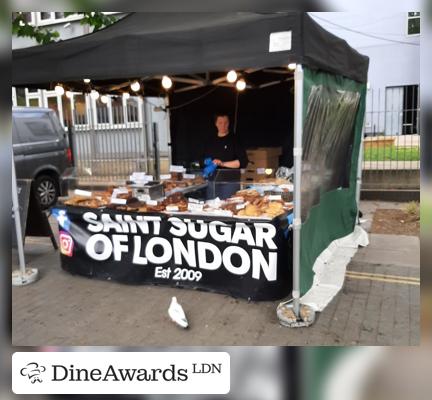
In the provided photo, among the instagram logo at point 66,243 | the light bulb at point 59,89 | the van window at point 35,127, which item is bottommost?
the instagram logo at point 66,243

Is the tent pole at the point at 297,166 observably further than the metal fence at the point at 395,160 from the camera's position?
No

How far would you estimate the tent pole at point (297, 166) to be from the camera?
11.9 ft

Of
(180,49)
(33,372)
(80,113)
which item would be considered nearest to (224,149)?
(180,49)

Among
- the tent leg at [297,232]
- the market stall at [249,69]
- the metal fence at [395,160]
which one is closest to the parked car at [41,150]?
the market stall at [249,69]

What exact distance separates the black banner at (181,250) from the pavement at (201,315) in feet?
0.46

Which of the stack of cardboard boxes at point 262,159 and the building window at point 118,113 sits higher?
the building window at point 118,113

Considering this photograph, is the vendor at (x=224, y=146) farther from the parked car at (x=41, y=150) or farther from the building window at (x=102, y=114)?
the building window at (x=102, y=114)

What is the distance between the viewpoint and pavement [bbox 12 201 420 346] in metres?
3.70

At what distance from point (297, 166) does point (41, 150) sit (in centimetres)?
695

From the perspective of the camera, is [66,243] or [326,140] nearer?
[326,140]

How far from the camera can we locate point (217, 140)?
27.0 feet

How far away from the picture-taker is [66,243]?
5254 millimetres

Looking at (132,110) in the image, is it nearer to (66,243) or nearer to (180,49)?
(66,243)

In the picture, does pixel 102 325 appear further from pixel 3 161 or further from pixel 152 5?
pixel 152 5
